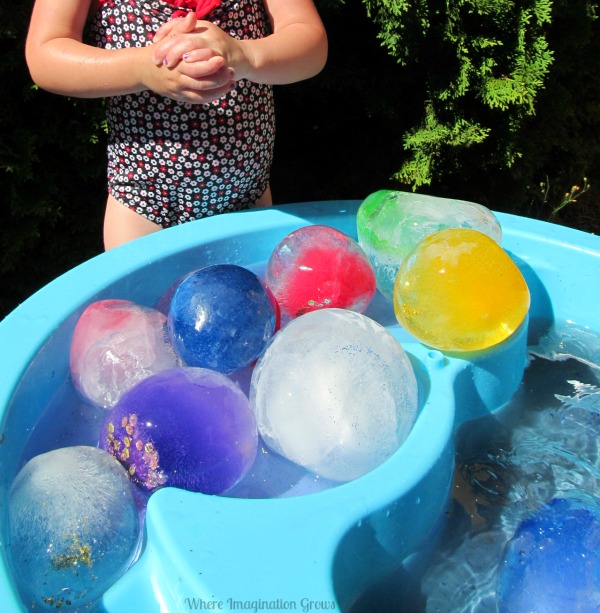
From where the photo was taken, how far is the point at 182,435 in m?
1.15

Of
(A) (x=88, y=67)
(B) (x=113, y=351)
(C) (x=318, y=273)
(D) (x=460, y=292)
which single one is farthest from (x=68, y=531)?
(A) (x=88, y=67)

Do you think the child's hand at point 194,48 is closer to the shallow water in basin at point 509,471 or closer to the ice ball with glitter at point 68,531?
the ice ball with glitter at point 68,531

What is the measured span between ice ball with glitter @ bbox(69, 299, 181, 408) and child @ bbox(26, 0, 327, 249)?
403mm

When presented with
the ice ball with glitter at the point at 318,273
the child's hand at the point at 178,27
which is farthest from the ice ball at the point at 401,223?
the child's hand at the point at 178,27

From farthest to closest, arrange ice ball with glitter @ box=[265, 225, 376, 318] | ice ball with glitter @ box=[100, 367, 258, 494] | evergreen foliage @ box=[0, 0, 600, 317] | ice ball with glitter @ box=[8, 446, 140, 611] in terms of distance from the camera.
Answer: evergreen foliage @ box=[0, 0, 600, 317] < ice ball with glitter @ box=[265, 225, 376, 318] < ice ball with glitter @ box=[100, 367, 258, 494] < ice ball with glitter @ box=[8, 446, 140, 611]

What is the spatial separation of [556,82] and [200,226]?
4.87ft

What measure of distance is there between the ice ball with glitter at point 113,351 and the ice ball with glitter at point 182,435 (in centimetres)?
14

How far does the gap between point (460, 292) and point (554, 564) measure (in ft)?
1.66

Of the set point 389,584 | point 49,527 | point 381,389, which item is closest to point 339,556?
point 389,584

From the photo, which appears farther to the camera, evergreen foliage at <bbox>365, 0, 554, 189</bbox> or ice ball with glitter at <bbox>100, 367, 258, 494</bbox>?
evergreen foliage at <bbox>365, 0, 554, 189</bbox>

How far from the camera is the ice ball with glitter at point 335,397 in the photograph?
1.19m

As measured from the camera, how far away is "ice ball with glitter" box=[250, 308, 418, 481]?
119 centimetres

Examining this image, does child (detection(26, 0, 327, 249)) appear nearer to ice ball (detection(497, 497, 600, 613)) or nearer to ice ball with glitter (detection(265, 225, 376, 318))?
ice ball with glitter (detection(265, 225, 376, 318))

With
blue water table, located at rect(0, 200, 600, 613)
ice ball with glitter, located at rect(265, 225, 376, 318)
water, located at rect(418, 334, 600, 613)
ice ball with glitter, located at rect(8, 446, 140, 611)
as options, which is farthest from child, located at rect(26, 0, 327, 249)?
water, located at rect(418, 334, 600, 613)
